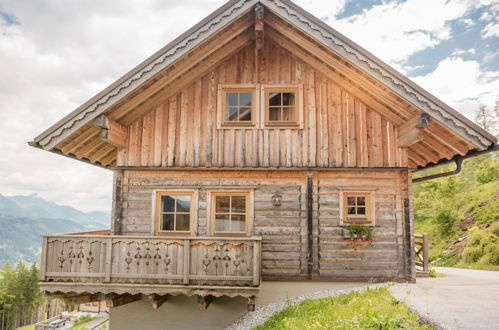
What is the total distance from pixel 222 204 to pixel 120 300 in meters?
3.58

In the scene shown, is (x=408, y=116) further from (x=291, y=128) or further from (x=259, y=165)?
(x=259, y=165)

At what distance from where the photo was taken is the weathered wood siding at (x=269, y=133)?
912 centimetres

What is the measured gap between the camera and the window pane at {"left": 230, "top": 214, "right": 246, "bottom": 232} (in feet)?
29.9

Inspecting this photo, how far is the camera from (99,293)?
795 centimetres

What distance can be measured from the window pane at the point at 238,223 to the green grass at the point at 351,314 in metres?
2.39

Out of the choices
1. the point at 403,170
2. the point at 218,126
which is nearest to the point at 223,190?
the point at 218,126

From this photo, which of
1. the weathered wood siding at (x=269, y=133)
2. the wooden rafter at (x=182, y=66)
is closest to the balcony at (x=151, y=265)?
the weathered wood siding at (x=269, y=133)

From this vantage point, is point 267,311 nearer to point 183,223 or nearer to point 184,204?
point 183,223

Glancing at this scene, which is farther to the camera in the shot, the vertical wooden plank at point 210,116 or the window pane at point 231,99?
the window pane at point 231,99

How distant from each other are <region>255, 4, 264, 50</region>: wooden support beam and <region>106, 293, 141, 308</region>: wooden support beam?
25.4 ft

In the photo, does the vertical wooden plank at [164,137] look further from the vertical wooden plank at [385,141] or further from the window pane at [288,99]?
the vertical wooden plank at [385,141]

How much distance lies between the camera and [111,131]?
862 cm

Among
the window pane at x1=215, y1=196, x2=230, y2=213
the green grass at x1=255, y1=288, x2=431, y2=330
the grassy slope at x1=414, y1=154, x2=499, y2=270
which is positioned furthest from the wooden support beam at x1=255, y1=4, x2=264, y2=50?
the grassy slope at x1=414, y1=154, x2=499, y2=270

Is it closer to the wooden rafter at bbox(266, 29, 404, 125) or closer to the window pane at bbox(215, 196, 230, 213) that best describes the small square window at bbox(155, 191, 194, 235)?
the window pane at bbox(215, 196, 230, 213)
